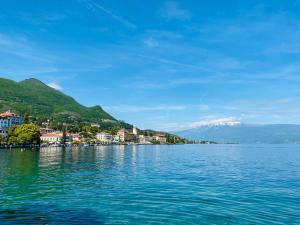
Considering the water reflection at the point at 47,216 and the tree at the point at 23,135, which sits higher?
the tree at the point at 23,135

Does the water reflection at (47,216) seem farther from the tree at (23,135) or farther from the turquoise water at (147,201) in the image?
the tree at (23,135)

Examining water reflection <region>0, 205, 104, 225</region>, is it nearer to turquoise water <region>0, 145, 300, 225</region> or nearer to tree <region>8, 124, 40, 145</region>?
turquoise water <region>0, 145, 300, 225</region>

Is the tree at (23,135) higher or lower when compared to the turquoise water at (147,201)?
higher

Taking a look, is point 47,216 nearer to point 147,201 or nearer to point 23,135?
point 147,201

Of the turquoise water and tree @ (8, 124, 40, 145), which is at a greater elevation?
tree @ (8, 124, 40, 145)

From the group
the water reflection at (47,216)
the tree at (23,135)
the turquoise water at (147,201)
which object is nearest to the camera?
the water reflection at (47,216)

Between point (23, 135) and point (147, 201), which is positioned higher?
point (23, 135)

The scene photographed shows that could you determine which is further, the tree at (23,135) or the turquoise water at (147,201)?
the tree at (23,135)

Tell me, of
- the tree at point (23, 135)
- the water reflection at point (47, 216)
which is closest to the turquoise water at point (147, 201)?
the water reflection at point (47, 216)

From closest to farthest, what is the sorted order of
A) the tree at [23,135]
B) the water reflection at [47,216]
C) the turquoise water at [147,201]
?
the water reflection at [47,216]
the turquoise water at [147,201]
the tree at [23,135]

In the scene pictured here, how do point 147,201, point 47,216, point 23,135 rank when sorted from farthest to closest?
point 23,135, point 147,201, point 47,216

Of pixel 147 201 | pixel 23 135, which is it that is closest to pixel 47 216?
pixel 147 201

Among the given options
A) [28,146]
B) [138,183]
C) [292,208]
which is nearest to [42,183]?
[138,183]

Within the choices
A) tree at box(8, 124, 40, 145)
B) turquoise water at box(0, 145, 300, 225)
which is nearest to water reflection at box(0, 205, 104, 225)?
turquoise water at box(0, 145, 300, 225)
